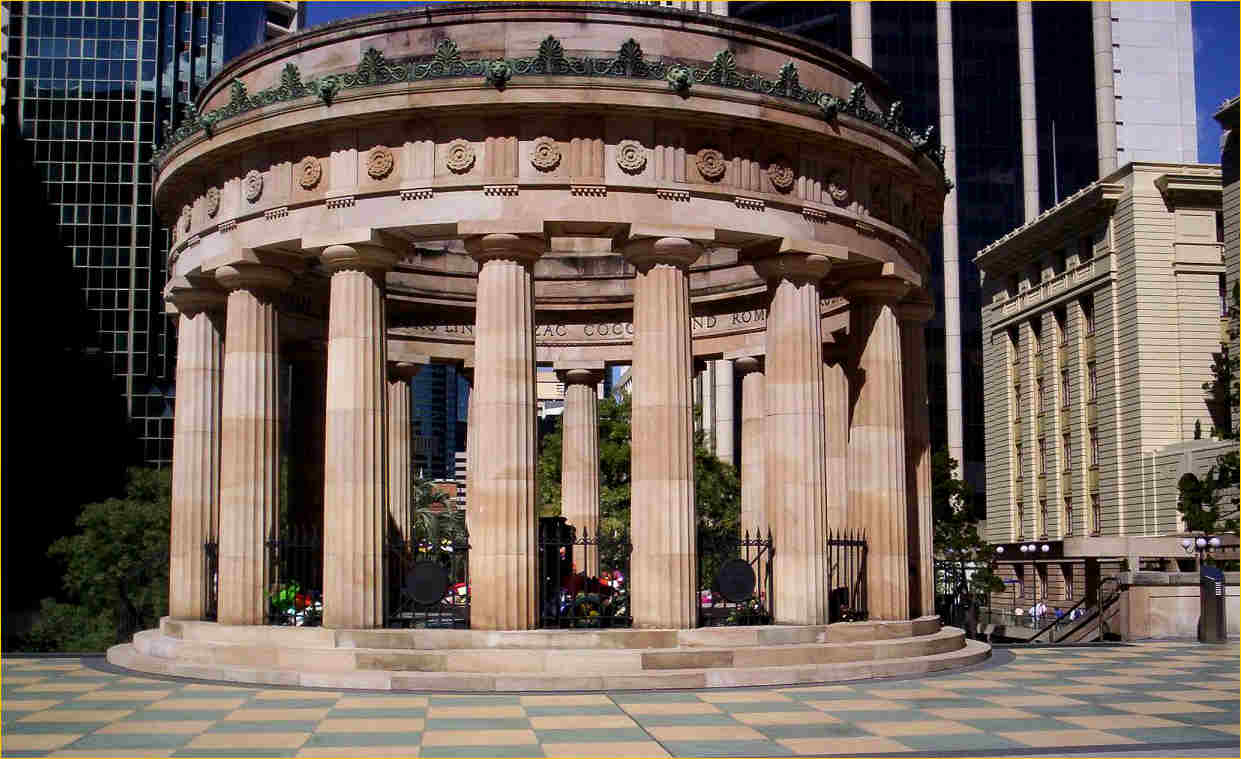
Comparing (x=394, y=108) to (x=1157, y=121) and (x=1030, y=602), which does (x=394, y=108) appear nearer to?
(x=1030, y=602)

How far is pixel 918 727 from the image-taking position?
21484mm

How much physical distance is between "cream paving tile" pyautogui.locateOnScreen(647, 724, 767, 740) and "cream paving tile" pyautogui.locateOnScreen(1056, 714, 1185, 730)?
5311mm

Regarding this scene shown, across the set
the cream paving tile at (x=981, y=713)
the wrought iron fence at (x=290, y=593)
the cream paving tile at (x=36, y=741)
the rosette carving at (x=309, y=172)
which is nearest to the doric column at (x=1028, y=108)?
the wrought iron fence at (x=290, y=593)

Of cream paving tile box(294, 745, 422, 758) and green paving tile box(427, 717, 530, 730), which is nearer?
cream paving tile box(294, 745, 422, 758)

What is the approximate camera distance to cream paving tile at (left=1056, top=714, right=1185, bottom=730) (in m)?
21.6

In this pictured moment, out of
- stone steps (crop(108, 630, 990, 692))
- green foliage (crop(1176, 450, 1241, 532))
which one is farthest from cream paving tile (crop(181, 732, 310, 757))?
green foliage (crop(1176, 450, 1241, 532))

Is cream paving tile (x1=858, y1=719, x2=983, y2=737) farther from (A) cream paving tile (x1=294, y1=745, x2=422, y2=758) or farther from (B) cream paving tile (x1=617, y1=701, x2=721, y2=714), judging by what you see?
(A) cream paving tile (x1=294, y1=745, x2=422, y2=758)

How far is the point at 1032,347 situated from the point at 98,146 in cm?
8218

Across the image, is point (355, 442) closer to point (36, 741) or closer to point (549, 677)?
point (549, 677)

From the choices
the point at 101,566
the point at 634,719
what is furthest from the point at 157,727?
the point at 101,566

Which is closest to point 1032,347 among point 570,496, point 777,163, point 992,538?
point 992,538

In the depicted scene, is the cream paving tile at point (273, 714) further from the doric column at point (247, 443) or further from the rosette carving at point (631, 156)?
the rosette carving at point (631, 156)

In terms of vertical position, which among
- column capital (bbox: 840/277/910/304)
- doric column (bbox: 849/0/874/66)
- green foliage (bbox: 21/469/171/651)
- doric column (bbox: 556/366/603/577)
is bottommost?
green foliage (bbox: 21/469/171/651)

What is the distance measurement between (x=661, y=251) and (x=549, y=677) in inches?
380
